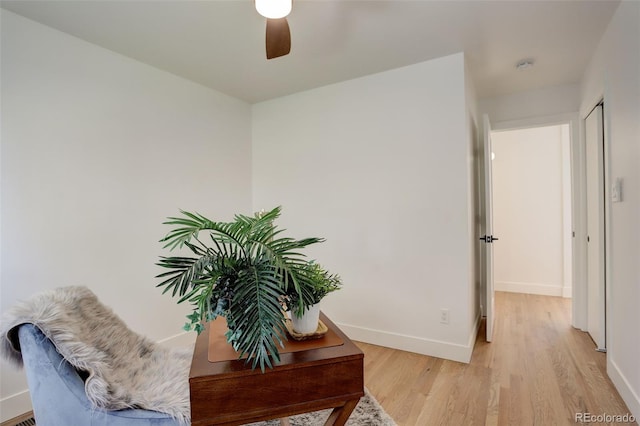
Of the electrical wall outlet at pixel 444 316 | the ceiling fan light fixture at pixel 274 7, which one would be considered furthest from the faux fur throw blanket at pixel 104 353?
the electrical wall outlet at pixel 444 316

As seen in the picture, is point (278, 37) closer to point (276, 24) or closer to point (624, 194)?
point (276, 24)

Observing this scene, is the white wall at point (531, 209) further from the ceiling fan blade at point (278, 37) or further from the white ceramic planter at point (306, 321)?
the white ceramic planter at point (306, 321)

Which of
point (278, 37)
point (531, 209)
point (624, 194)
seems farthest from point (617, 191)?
point (531, 209)

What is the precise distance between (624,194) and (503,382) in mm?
1412

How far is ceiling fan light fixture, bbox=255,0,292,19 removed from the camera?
4.58ft

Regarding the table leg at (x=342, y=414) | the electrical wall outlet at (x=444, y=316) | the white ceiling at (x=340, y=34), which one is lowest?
the electrical wall outlet at (x=444, y=316)

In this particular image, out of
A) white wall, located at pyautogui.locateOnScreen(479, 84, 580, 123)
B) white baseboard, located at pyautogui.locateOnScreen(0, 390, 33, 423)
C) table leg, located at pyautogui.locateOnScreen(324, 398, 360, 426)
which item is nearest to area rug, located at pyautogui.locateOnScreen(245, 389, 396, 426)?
table leg, located at pyautogui.locateOnScreen(324, 398, 360, 426)

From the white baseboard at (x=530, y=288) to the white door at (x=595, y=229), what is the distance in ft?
5.01

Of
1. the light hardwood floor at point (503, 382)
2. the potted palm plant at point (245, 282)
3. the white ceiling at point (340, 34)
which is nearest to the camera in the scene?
the potted palm plant at point (245, 282)

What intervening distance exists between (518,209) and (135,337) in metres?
4.93

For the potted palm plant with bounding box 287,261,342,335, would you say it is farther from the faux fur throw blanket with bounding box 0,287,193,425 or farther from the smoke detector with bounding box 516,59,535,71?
the smoke detector with bounding box 516,59,535,71

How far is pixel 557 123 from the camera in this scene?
3205 mm

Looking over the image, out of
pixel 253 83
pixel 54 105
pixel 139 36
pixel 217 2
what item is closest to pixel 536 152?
pixel 253 83

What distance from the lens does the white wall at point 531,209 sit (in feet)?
14.4
